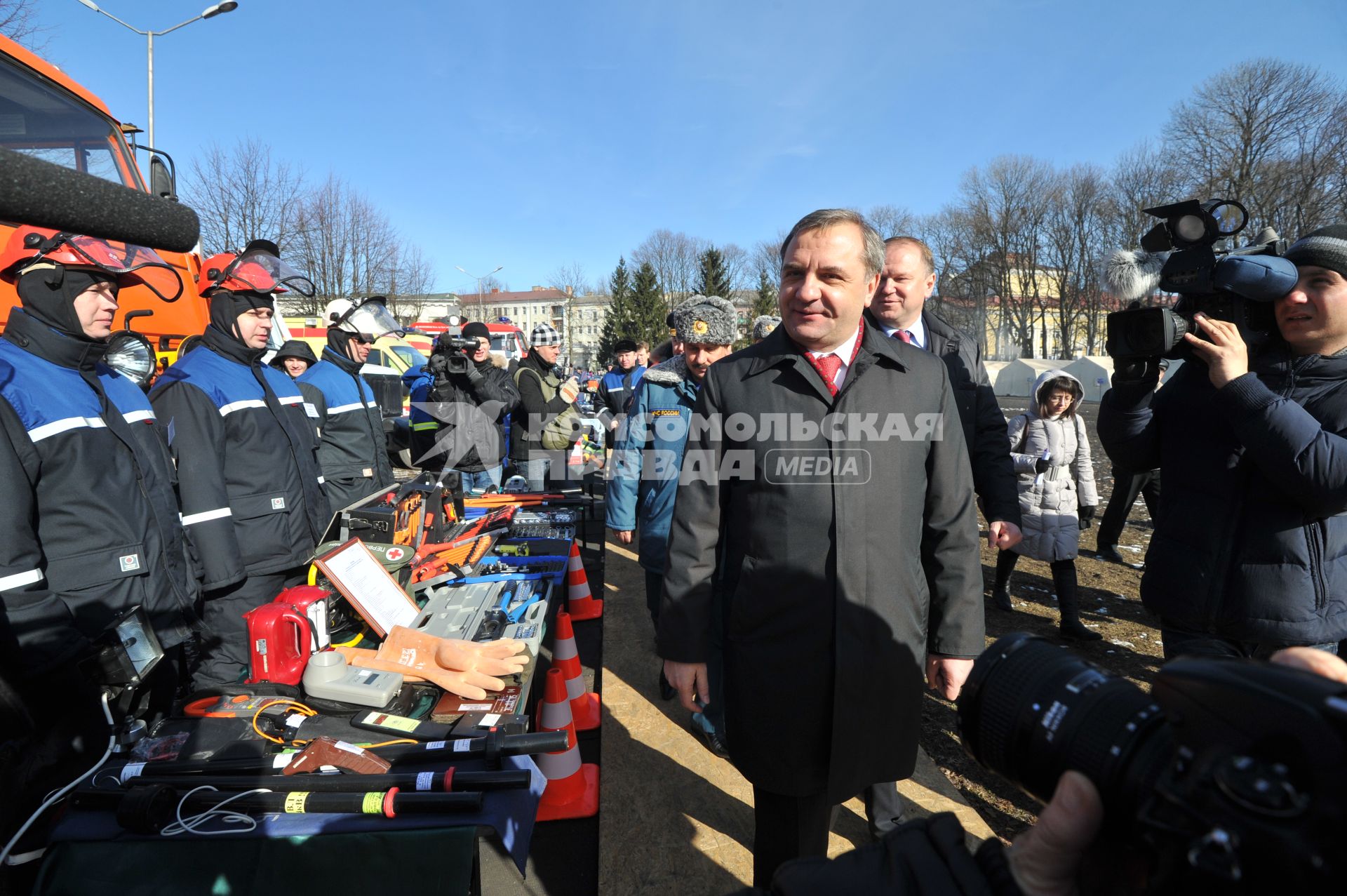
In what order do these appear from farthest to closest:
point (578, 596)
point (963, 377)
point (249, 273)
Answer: point (578, 596)
point (249, 273)
point (963, 377)

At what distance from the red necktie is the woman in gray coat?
290cm

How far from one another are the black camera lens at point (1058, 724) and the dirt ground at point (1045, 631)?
134 cm

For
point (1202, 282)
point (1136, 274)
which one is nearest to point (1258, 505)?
point (1202, 282)

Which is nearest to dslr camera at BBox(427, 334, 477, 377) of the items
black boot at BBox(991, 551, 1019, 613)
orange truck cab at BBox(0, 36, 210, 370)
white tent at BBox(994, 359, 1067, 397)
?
orange truck cab at BBox(0, 36, 210, 370)

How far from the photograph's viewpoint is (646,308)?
43750mm

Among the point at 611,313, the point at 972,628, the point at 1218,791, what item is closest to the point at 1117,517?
the point at 972,628

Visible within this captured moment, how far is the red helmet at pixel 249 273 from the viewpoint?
10.7 feet

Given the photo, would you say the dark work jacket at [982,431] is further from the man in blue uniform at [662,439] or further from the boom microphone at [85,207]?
the boom microphone at [85,207]

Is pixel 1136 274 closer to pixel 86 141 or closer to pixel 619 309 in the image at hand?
pixel 86 141

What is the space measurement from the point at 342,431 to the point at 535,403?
2156 mm

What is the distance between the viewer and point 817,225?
→ 175 centimetres

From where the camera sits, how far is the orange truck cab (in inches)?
158

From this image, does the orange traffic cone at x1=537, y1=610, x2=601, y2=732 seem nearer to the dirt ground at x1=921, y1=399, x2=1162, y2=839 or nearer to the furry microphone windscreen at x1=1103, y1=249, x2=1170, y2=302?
the dirt ground at x1=921, y1=399, x2=1162, y2=839

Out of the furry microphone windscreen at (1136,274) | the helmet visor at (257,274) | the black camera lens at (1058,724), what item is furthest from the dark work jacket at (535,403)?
the black camera lens at (1058,724)
